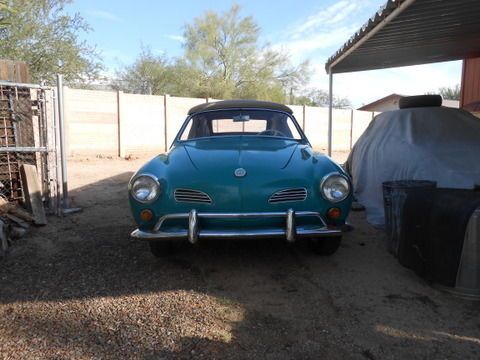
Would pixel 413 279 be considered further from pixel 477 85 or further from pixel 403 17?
pixel 477 85

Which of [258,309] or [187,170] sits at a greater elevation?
[187,170]

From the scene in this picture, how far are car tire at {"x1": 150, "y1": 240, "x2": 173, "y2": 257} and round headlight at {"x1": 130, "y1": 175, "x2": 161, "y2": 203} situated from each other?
539 millimetres

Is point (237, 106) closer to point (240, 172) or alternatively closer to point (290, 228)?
point (240, 172)

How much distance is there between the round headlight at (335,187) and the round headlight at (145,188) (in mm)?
1429

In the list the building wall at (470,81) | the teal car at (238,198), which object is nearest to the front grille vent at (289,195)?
the teal car at (238,198)

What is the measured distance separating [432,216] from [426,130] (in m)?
2.87

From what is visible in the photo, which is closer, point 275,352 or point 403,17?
point 275,352

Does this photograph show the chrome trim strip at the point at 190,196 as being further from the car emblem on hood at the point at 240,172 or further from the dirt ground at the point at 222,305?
the dirt ground at the point at 222,305

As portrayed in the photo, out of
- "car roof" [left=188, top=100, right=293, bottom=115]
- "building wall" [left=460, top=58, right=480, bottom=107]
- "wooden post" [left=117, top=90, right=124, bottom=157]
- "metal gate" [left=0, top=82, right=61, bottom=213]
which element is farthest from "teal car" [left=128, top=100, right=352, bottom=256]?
"wooden post" [left=117, top=90, right=124, bottom=157]

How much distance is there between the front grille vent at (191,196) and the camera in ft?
11.0

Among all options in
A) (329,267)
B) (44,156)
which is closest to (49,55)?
(44,156)

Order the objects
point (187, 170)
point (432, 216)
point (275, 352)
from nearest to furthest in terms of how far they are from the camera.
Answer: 1. point (275, 352)
2. point (432, 216)
3. point (187, 170)

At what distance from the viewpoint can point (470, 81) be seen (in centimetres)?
1075

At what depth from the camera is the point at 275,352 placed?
240 cm
